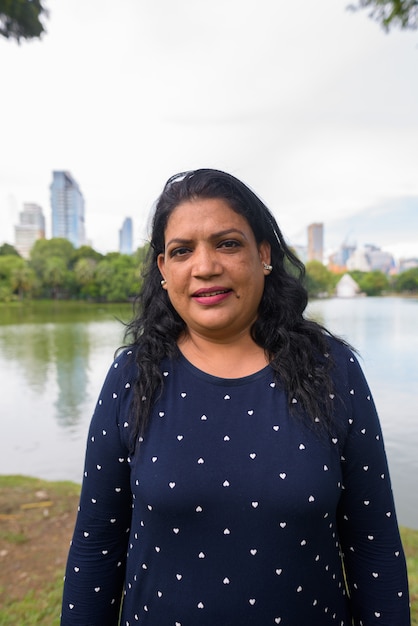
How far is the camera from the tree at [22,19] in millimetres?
3199

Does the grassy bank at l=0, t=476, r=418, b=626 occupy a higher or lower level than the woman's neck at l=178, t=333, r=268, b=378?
lower

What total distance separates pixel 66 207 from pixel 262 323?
99.7 meters

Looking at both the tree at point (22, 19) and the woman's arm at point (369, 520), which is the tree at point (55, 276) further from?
the woman's arm at point (369, 520)

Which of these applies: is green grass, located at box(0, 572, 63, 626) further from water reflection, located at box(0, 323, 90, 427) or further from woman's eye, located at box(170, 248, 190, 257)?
water reflection, located at box(0, 323, 90, 427)

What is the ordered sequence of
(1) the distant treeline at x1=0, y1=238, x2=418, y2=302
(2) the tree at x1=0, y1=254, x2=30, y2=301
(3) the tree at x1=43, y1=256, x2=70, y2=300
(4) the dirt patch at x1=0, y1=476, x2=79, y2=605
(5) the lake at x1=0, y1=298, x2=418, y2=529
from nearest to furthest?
(4) the dirt patch at x1=0, y1=476, x2=79, y2=605
(5) the lake at x1=0, y1=298, x2=418, y2=529
(1) the distant treeline at x1=0, y1=238, x2=418, y2=302
(2) the tree at x1=0, y1=254, x2=30, y2=301
(3) the tree at x1=43, y1=256, x2=70, y2=300

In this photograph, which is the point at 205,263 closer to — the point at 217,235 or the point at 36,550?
the point at 217,235

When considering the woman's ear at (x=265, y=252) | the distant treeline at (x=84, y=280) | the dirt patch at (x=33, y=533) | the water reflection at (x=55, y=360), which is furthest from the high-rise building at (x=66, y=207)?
the woman's ear at (x=265, y=252)

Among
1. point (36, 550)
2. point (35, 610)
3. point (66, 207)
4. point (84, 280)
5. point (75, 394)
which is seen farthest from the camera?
point (66, 207)

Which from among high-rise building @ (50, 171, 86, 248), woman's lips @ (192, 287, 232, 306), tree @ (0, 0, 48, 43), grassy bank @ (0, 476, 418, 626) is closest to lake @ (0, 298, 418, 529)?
woman's lips @ (192, 287, 232, 306)

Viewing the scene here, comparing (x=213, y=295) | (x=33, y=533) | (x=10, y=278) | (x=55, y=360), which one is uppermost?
(x=213, y=295)

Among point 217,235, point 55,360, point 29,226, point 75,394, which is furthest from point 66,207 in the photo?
point 217,235

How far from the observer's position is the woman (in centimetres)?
111

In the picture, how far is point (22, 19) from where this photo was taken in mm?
3289

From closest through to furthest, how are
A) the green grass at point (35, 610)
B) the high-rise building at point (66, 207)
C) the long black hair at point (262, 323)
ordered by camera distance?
the long black hair at point (262, 323)
the green grass at point (35, 610)
the high-rise building at point (66, 207)
